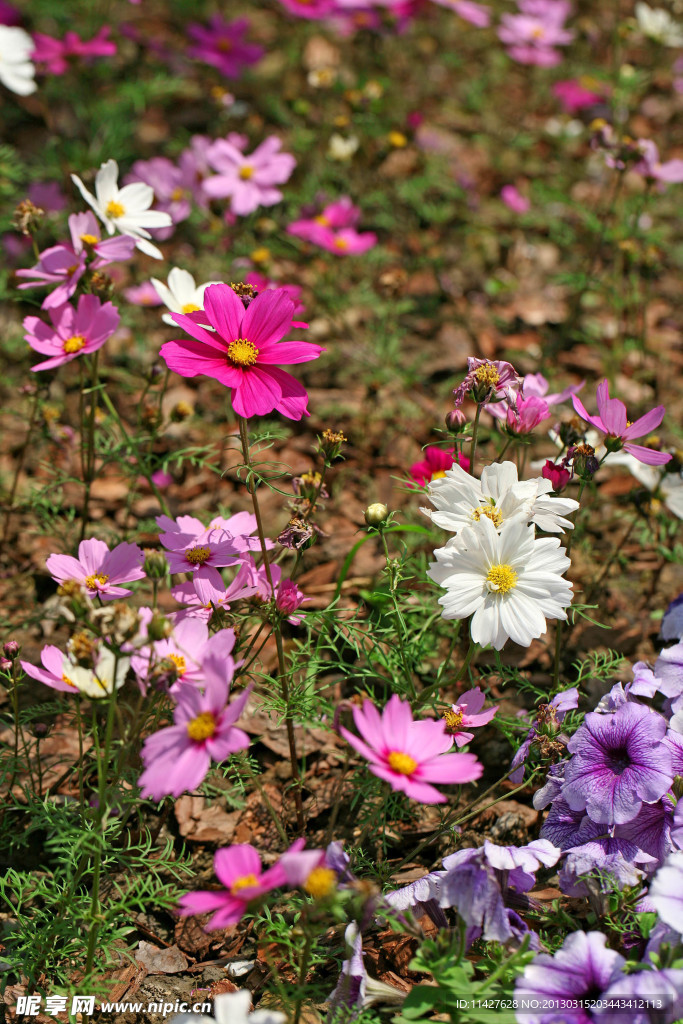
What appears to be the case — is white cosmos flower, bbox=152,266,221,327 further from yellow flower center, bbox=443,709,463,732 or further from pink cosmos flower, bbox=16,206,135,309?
yellow flower center, bbox=443,709,463,732

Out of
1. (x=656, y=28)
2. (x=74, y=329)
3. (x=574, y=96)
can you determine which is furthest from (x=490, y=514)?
(x=574, y=96)

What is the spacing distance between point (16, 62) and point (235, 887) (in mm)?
2287

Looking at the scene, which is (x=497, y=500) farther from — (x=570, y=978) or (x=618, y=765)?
(x=570, y=978)

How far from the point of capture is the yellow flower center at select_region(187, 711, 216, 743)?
1086 mm

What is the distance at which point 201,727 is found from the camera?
1.09 m

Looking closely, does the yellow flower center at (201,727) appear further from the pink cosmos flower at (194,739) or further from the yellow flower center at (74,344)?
the yellow flower center at (74,344)

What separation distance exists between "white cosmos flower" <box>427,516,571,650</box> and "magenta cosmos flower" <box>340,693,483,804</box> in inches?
6.9

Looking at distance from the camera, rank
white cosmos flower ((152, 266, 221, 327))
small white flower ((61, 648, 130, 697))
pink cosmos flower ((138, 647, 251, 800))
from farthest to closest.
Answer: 1. white cosmos flower ((152, 266, 221, 327))
2. small white flower ((61, 648, 130, 697))
3. pink cosmos flower ((138, 647, 251, 800))

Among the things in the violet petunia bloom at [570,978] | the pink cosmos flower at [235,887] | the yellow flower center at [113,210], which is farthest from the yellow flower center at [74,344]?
the violet petunia bloom at [570,978]

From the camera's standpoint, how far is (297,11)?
314 cm

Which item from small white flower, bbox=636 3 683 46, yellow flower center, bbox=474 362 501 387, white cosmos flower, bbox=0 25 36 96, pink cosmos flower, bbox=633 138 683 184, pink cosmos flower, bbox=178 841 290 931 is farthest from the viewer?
small white flower, bbox=636 3 683 46

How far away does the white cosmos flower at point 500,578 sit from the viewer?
1.23 meters

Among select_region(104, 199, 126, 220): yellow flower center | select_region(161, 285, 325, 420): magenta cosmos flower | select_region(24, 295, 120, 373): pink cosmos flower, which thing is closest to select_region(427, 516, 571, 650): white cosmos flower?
select_region(161, 285, 325, 420): magenta cosmos flower

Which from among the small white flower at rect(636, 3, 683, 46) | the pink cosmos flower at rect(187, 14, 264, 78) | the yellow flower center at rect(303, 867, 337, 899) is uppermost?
the small white flower at rect(636, 3, 683, 46)
